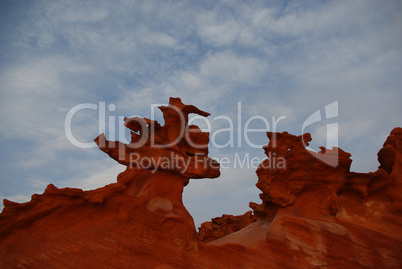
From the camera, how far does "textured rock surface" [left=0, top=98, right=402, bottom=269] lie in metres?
6.45

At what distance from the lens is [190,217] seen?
8.24 meters

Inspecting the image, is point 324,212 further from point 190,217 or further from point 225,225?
point 225,225

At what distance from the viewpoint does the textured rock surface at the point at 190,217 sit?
6.45 meters

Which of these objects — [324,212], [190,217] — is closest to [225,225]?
[324,212]

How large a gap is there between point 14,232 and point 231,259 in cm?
563

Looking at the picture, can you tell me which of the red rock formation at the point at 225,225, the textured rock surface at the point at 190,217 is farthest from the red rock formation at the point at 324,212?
the red rock formation at the point at 225,225

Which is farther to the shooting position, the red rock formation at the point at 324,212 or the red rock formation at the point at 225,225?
the red rock formation at the point at 225,225

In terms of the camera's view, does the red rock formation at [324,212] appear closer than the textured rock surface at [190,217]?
No

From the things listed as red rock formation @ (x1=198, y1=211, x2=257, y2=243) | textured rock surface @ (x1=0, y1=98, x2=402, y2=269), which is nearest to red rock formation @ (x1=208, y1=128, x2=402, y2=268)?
textured rock surface @ (x1=0, y1=98, x2=402, y2=269)

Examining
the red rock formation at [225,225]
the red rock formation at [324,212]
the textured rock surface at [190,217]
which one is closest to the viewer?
the textured rock surface at [190,217]

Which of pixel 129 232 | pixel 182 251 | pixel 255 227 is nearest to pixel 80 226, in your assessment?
pixel 129 232

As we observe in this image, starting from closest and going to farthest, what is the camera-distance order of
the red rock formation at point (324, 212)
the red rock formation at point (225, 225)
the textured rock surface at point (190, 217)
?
the textured rock surface at point (190, 217) < the red rock formation at point (324, 212) < the red rock formation at point (225, 225)

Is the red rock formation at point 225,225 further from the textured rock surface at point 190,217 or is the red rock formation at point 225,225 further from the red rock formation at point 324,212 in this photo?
the textured rock surface at point 190,217

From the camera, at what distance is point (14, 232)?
620 centimetres
